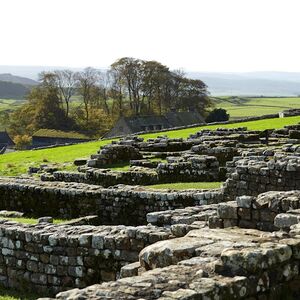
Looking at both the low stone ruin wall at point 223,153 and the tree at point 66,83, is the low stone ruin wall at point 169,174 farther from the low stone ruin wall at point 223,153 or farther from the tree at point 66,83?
the tree at point 66,83

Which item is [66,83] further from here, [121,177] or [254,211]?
[254,211]

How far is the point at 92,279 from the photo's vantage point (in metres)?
10.6

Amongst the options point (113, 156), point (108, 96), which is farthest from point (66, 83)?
point (113, 156)

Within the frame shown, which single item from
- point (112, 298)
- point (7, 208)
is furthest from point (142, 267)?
point (7, 208)

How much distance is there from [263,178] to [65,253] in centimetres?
678

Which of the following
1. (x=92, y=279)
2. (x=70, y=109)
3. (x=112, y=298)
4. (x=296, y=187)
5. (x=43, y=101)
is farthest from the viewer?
(x=70, y=109)

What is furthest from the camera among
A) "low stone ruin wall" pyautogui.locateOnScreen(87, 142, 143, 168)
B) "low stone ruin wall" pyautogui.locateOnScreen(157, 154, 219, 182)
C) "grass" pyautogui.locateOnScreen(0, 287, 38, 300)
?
"low stone ruin wall" pyautogui.locateOnScreen(87, 142, 143, 168)

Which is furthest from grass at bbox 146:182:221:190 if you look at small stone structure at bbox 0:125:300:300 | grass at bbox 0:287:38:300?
grass at bbox 0:287:38:300

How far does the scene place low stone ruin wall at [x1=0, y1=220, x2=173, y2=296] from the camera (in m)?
10.3

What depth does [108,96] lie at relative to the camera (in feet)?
306

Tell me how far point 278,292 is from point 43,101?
271 ft

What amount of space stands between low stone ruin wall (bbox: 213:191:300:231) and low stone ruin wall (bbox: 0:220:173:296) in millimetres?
922

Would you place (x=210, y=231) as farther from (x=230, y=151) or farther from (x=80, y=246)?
(x=230, y=151)

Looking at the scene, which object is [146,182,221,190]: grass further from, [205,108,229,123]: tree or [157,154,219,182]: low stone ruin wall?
[205,108,229,123]: tree
